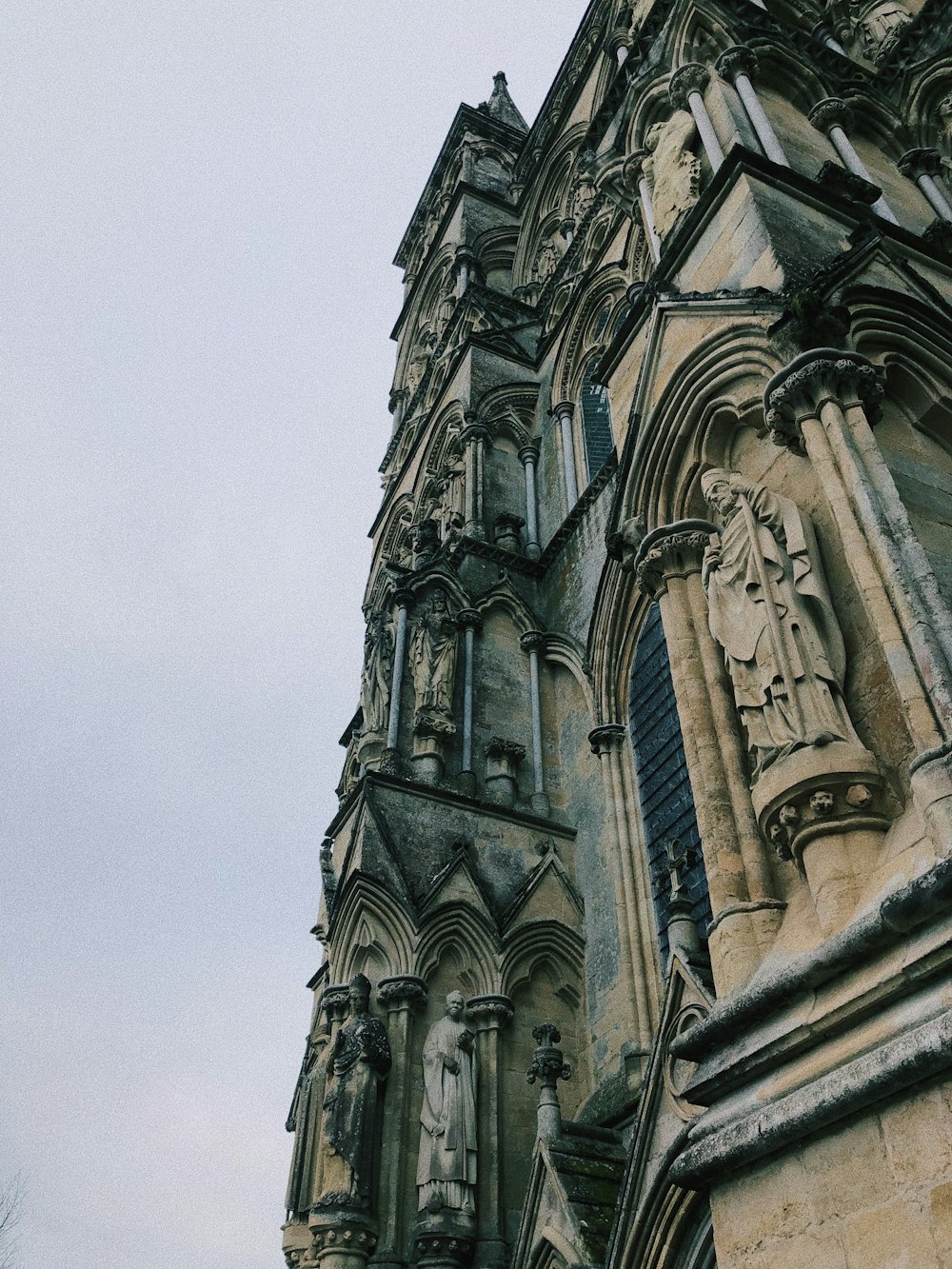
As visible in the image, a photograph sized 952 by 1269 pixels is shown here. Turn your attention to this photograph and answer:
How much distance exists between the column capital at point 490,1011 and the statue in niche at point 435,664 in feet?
9.39

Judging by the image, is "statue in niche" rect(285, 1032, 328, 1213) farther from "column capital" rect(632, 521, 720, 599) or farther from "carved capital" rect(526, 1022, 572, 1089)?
"column capital" rect(632, 521, 720, 599)

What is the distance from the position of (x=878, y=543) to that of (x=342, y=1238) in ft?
19.3

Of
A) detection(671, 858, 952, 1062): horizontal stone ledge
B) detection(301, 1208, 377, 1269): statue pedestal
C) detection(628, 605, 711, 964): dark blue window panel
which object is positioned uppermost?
detection(628, 605, 711, 964): dark blue window panel

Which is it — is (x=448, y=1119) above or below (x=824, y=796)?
above

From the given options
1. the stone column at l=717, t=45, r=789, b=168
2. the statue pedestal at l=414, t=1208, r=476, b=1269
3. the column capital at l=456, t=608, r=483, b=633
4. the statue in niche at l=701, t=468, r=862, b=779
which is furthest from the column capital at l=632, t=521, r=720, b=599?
the column capital at l=456, t=608, r=483, b=633

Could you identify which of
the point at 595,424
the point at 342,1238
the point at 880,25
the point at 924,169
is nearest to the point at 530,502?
the point at 595,424

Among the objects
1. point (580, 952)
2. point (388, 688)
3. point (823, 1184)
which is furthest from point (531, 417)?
point (823, 1184)

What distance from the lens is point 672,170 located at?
7.73 meters

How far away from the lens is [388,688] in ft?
37.8

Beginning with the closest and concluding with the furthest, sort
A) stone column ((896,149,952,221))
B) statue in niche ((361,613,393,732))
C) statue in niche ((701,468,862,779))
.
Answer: statue in niche ((701,468,862,779)) → stone column ((896,149,952,221)) → statue in niche ((361,613,393,732))

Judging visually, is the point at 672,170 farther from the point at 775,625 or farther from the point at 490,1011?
the point at 490,1011

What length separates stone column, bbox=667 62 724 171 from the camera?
7.75 meters

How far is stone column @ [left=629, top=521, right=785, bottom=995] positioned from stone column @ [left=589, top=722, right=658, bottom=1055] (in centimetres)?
374

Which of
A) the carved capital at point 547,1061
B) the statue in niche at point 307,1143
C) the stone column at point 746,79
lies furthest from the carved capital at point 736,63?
the statue in niche at point 307,1143
